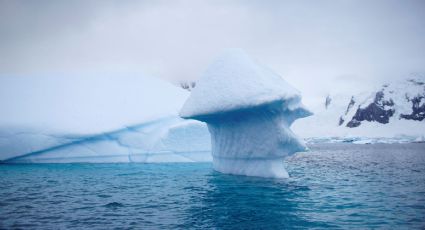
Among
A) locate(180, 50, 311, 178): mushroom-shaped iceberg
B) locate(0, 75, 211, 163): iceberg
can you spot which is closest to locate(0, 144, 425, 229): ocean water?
locate(180, 50, 311, 178): mushroom-shaped iceberg

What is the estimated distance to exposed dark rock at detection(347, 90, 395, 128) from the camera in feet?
520

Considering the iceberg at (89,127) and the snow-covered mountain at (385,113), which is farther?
the snow-covered mountain at (385,113)

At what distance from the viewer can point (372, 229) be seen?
6746 millimetres

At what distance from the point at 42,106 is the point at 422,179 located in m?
21.3

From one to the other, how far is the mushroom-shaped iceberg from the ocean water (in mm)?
1082

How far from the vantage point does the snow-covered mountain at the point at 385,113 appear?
503ft

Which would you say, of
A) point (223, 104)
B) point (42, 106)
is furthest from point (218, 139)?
point (42, 106)

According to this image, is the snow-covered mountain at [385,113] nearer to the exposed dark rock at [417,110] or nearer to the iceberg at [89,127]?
the exposed dark rock at [417,110]

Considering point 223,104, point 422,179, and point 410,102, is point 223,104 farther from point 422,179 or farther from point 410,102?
point 410,102

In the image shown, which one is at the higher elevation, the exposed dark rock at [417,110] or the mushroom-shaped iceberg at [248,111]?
the exposed dark rock at [417,110]

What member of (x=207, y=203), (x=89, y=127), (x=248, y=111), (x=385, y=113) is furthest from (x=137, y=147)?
(x=385, y=113)

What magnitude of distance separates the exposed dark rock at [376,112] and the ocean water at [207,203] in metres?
162

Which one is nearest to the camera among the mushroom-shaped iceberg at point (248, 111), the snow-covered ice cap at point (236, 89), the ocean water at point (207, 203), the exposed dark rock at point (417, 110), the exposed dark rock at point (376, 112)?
the ocean water at point (207, 203)

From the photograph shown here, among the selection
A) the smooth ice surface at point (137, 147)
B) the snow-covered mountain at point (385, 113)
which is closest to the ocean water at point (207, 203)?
the smooth ice surface at point (137, 147)
